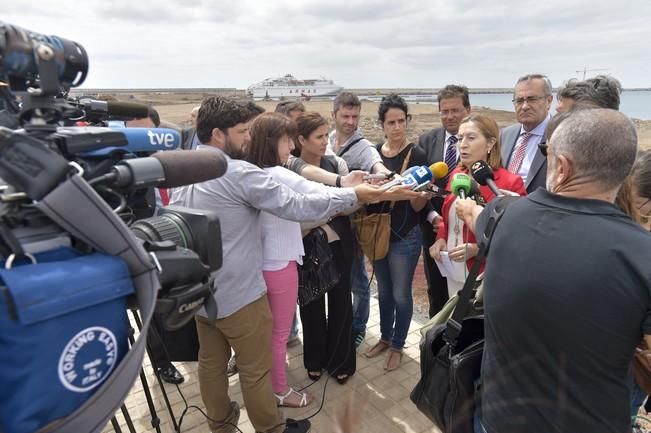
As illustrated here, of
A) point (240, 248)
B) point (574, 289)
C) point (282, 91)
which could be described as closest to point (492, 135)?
point (574, 289)

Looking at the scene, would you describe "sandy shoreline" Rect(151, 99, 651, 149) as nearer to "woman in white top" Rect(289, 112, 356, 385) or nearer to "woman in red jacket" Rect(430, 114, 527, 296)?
"woman in white top" Rect(289, 112, 356, 385)

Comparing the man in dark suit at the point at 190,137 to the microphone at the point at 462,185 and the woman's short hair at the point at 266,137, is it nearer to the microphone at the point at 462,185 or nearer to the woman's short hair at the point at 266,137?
the woman's short hair at the point at 266,137

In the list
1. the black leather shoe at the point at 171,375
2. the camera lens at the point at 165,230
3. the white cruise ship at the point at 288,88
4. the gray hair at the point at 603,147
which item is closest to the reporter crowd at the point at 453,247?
the gray hair at the point at 603,147

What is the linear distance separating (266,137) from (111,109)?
1087 mm

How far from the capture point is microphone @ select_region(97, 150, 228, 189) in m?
1.00

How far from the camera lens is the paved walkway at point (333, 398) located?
300cm

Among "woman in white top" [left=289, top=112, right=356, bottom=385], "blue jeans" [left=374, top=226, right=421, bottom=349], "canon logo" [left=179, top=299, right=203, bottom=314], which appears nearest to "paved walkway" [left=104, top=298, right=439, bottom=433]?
"woman in white top" [left=289, top=112, right=356, bottom=385]

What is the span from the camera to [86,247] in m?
0.93

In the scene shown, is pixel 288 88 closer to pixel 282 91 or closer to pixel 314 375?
pixel 282 91

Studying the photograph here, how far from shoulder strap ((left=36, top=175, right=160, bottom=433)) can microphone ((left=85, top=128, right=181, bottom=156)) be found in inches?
9.6

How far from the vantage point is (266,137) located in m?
2.62

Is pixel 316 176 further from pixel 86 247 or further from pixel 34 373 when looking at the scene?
pixel 34 373

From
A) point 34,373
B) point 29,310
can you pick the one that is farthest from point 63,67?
point 34,373

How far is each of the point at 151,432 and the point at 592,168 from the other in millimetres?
3208
